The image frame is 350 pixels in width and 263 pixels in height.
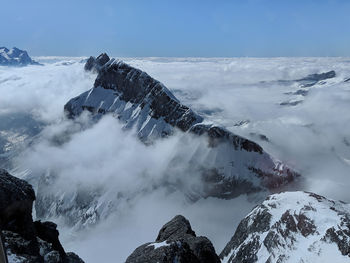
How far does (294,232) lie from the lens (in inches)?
4102

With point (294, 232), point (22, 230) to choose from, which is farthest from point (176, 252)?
point (294, 232)

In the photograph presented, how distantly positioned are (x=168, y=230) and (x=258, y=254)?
149ft

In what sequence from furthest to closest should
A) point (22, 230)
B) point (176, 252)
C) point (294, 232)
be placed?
point (294, 232), point (176, 252), point (22, 230)

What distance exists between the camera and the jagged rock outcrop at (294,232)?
9312 centimetres

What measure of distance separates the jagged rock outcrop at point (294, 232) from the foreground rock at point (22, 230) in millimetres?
69894

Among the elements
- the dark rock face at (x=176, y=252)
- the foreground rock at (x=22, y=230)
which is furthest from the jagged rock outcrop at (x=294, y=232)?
the foreground rock at (x=22, y=230)

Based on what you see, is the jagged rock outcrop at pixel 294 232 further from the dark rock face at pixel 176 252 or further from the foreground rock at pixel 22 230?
the foreground rock at pixel 22 230

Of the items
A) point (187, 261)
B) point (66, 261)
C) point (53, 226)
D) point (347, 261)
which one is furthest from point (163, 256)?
point (347, 261)

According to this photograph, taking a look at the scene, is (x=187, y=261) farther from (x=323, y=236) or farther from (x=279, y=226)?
(x=279, y=226)

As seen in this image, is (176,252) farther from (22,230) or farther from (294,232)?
(294,232)

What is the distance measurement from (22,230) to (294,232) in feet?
273

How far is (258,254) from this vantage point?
106 m

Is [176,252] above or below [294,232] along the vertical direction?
above

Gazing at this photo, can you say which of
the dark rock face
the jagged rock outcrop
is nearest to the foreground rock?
the dark rock face
